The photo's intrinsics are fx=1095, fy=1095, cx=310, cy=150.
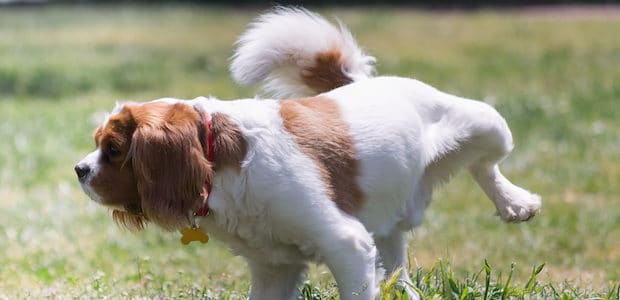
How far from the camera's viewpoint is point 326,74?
5406mm

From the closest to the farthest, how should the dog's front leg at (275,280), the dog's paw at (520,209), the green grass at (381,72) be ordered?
the dog's front leg at (275,280) < the dog's paw at (520,209) < the green grass at (381,72)

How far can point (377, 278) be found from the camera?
177 inches

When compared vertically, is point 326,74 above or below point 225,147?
below

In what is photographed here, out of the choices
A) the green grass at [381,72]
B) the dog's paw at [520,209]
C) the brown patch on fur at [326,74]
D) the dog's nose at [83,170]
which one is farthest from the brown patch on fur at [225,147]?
the dog's paw at [520,209]

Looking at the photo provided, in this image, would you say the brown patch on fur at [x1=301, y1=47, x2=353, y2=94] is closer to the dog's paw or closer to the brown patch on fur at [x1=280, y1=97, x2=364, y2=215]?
the brown patch on fur at [x1=280, y1=97, x2=364, y2=215]

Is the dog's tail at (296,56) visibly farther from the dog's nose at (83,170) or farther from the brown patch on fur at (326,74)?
the dog's nose at (83,170)

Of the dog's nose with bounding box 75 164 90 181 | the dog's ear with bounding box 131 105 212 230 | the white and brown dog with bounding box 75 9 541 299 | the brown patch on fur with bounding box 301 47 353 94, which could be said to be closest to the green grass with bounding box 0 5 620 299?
the white and brown dog with bounding box 75 9 541 299

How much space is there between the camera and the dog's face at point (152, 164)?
3.99 meters

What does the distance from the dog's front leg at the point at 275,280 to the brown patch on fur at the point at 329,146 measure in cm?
44

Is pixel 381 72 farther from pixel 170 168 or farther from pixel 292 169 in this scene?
pixel 170 168

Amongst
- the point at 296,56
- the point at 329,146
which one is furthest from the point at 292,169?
the point at 296,56

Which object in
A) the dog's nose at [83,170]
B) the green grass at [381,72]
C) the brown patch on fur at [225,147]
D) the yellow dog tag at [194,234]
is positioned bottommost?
the green grass at [381,72]

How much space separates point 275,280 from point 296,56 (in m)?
1.19

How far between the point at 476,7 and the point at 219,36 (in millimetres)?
6293
